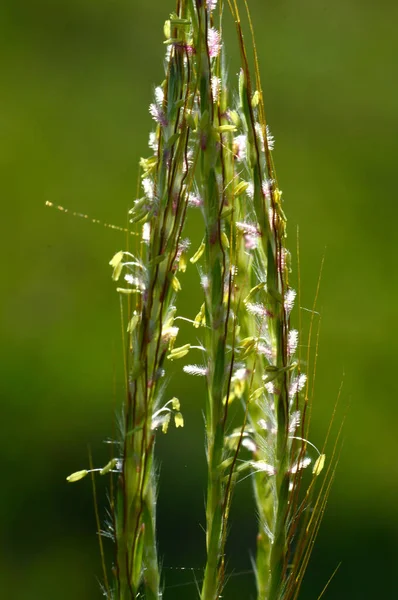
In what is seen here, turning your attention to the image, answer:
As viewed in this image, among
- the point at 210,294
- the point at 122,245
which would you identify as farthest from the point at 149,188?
the point at 122,245

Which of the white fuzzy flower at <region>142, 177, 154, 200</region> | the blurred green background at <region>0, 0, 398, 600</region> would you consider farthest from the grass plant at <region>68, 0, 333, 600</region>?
the blurred green background at <region>0, 0, 398, 600</region>

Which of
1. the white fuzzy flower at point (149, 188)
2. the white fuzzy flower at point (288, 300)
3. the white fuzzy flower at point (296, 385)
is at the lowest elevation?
the white fuzzy flower at point (296, 385)

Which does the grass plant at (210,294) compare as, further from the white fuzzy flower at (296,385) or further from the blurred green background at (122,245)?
the blurred green background at (122,245)

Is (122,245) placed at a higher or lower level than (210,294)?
higher

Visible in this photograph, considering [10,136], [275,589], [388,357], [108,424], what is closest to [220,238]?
[275,589]

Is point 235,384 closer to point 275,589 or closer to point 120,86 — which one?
point 275,589

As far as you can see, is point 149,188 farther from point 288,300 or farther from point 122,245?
point 122,245

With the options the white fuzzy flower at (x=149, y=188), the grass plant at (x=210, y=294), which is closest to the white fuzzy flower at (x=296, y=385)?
the grass plant at (x=210, y=294)
